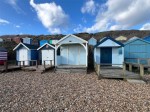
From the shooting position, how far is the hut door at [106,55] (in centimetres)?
1304

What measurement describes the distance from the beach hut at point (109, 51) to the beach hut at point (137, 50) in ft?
5.46

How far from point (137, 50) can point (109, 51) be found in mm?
2988

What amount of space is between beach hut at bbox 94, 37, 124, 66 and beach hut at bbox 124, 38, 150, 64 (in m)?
1.66

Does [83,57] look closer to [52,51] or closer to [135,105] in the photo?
[52,51]

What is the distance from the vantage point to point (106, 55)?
13.1m

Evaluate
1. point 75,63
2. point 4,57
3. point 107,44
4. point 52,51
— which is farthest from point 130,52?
point 4,57

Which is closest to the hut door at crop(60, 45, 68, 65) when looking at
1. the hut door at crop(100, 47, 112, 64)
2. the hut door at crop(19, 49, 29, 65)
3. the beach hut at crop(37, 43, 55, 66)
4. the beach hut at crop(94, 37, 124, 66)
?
the beach hut at crop(37, 43, 55, 66)

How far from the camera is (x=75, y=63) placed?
1360cm

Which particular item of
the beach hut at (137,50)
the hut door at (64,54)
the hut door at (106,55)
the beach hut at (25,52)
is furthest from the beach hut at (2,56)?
the beach hut at (137,50)

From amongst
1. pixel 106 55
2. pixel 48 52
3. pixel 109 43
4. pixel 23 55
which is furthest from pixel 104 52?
pixel 23 55

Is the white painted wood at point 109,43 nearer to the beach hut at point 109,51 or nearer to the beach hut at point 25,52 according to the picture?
the beach hut at point 109,51

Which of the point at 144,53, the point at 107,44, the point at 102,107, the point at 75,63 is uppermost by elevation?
the point at 107,44

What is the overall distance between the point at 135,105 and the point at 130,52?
10146mm

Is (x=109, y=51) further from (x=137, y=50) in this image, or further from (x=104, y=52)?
(x=137, y=50)
